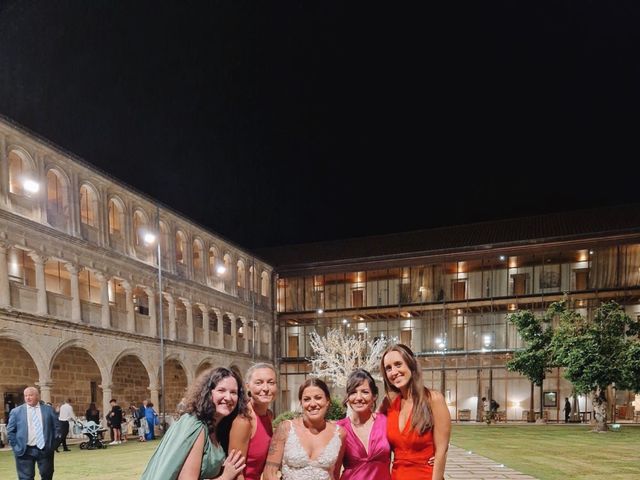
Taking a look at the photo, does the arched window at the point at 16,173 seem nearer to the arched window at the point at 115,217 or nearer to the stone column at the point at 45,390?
the arched window at the point at 115,217

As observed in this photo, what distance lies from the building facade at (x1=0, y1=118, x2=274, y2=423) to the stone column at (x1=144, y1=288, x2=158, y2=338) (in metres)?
0.05

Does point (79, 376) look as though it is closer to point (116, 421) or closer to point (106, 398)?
point (106, 398)

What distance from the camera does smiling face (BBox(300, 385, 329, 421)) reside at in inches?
165

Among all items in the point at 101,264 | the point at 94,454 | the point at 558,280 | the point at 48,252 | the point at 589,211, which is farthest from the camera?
the point at 589,211

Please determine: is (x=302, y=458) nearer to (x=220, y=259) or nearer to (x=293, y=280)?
(x=220, y=259)

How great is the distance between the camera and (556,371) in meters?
36.1

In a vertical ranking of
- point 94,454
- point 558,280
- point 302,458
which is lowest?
point 94,454

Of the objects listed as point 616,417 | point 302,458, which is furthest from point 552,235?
point 302,458

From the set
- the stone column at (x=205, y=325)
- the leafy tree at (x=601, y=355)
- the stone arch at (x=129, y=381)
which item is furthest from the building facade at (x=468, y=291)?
the stone arch at (x=129, y=381)

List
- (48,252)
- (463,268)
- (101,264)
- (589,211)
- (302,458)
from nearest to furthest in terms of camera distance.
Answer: (302,458)
(48,252)
(101,264)
(463,268)
(589,211)

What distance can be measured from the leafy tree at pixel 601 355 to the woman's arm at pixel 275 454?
2262 cm

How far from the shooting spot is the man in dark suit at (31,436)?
8227mm

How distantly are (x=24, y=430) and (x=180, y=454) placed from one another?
6225 millimetres

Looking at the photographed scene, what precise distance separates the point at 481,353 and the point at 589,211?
47.4 ft
